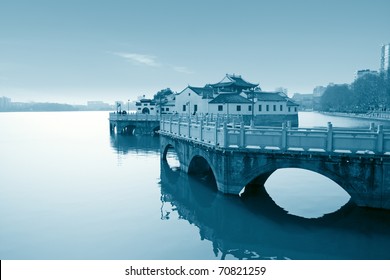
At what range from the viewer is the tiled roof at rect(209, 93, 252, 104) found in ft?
209

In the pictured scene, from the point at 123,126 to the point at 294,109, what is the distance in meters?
39.5

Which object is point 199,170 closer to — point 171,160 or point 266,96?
point 171,160

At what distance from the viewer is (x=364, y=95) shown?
103188mm

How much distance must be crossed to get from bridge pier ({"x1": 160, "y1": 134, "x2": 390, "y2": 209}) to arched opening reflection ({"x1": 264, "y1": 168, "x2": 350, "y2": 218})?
2032mm

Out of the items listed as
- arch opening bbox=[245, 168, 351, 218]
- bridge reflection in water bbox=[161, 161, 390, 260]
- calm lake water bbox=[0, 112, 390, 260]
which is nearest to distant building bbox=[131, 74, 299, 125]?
arch opening bbox=[245, 168, 351, 218]

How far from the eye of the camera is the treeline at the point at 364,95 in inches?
3720

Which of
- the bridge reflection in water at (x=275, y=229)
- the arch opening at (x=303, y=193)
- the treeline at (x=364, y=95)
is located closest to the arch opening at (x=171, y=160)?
the arch opening at (x=303, y=193)

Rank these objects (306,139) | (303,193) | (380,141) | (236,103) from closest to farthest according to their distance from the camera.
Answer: (380,141), (306,139), (303,193), (236,103)

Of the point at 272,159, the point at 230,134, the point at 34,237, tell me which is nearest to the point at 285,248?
the point at 272,159

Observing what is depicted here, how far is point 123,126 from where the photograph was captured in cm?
6625

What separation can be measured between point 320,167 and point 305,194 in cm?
546

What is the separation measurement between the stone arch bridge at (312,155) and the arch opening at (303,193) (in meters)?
2.53

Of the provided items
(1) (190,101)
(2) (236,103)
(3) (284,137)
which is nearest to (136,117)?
(1) (190,101)
